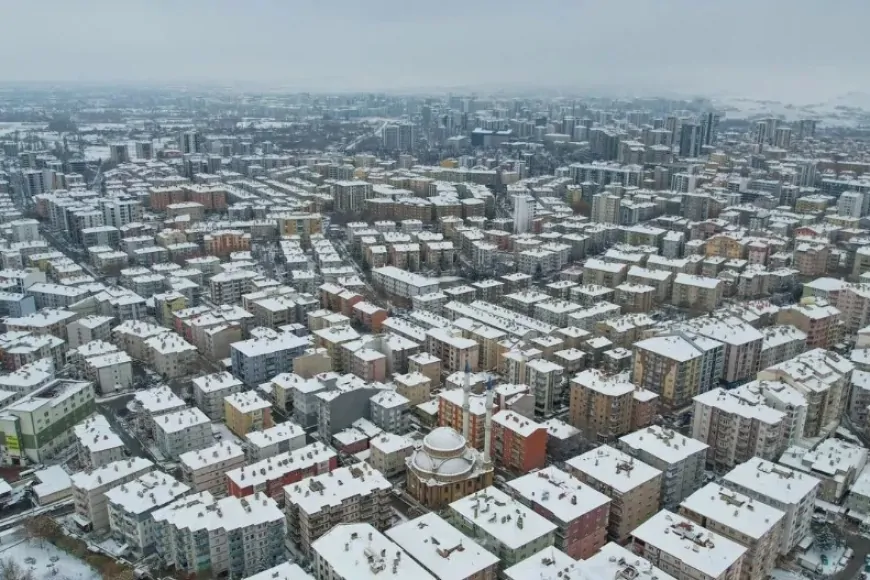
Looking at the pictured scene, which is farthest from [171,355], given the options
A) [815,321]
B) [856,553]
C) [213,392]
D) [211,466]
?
[815,321]

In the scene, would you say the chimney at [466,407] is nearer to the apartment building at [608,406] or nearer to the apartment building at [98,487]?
the apartment building at [608,406]

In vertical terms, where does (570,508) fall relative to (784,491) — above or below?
below

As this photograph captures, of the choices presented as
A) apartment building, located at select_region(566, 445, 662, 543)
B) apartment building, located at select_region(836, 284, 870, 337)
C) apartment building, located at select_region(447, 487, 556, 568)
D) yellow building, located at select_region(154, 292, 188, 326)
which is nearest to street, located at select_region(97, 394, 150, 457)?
yellow building, located at select_region(154, 292, 188, 326)

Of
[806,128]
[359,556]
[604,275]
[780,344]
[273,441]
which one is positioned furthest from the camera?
[806,128]

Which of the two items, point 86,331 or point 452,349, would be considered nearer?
point 452,349

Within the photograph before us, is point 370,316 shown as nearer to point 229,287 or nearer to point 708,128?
point 229,287

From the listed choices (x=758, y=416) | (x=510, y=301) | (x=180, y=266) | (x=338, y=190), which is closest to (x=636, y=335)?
(x=510, y=301)

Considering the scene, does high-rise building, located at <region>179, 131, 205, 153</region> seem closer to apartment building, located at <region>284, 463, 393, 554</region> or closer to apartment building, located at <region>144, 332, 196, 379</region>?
apartment building, located at <region>144, 332, 196, 379</region>
